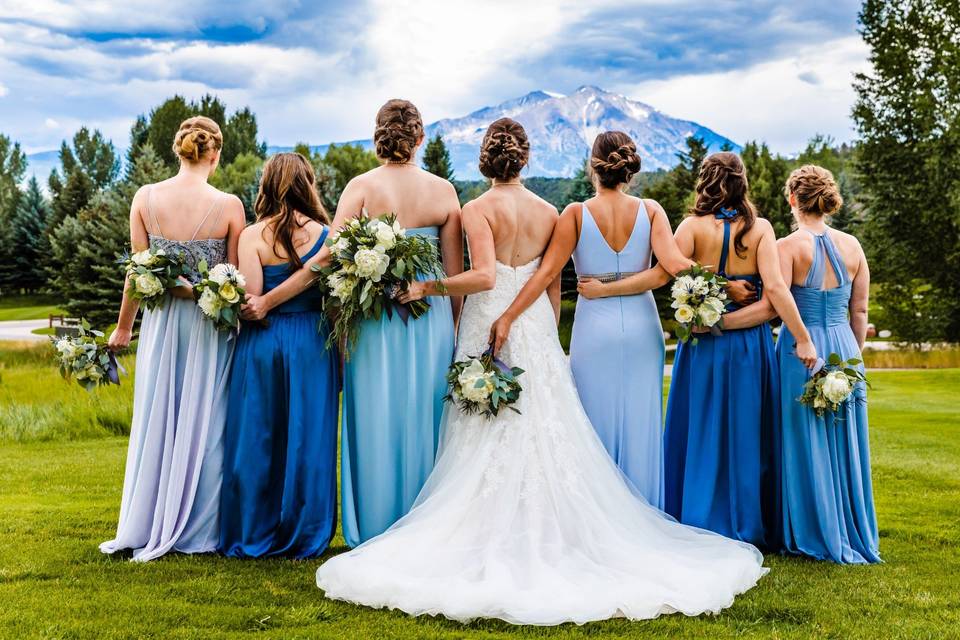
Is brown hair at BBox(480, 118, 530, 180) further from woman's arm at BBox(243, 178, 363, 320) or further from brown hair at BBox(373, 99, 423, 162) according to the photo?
woman's arm at BBox(243, 178, 363, 320)

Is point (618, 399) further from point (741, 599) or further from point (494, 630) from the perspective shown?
point (494, 630)

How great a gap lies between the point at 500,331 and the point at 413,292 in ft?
2.08

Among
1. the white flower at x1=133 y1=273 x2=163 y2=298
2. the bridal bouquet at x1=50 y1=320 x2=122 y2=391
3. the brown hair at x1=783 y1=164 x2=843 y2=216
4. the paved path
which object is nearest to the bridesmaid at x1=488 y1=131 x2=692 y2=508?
the brown hair at x1=783 y1=164 x2=843 y2=216

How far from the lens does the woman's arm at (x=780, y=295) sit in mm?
6074

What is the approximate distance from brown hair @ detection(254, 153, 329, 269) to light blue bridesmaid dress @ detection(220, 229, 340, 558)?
→ 0.57ft

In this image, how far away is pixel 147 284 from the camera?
6.01 metres

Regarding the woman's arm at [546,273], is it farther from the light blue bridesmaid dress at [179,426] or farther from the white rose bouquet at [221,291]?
the light blue bridesmaid dress at [179,426]

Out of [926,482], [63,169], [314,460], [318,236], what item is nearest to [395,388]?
[314,460]

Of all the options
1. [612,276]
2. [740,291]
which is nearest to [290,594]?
[612,276]

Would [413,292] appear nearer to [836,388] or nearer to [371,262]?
[371,262]

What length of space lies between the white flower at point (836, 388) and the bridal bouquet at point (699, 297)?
2.70ft

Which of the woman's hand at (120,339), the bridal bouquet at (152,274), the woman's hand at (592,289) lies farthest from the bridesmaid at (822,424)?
the woman's hand at (120,339)

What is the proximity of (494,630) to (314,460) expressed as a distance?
82.0 inches

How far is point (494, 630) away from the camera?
4551 millimetres
